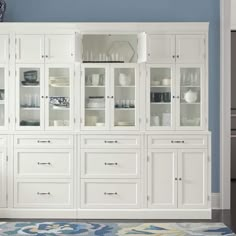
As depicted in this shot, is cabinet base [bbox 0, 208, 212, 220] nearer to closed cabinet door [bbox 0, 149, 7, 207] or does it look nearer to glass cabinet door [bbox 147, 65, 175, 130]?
closed cabinet door [bbox 0, 149, 7, 207]

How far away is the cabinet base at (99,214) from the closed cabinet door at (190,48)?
1597mm

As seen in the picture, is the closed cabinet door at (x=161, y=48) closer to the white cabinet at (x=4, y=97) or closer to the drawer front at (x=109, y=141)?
the drawer front at (x=109, y=141)

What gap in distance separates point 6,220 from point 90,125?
1306mm

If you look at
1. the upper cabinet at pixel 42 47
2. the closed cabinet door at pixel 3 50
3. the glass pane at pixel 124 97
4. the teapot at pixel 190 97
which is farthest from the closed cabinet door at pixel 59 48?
the teapot at pixel 190 97

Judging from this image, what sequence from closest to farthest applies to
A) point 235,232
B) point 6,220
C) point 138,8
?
point 235,232, point 6,220, point 138,8

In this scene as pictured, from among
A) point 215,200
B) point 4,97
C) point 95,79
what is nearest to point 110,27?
point 95,79

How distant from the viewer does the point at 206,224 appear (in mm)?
5355

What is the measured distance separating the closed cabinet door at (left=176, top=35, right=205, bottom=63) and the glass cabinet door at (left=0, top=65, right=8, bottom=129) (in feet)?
6.02

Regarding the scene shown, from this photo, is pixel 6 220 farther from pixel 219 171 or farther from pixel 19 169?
pixel 219 171

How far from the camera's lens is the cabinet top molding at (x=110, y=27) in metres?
5.61

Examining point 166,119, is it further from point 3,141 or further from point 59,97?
point 3,141

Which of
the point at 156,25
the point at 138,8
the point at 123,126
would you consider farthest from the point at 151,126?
the point at 138,8

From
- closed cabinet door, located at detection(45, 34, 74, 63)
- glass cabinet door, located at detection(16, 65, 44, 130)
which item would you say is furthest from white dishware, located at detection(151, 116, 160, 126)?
glass cabinet door, located at detection(16, 65, 44, 130)

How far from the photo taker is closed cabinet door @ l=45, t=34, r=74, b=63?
5668 mm
